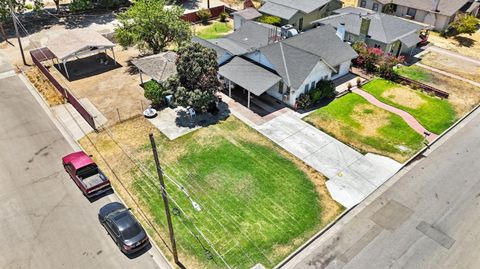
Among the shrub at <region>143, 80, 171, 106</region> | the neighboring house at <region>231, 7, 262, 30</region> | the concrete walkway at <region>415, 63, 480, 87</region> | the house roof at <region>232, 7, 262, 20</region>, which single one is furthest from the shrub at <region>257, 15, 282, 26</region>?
the shrub at <region>143, 80, 171, 106</region>

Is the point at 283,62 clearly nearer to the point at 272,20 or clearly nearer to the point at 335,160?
the point at 335,160

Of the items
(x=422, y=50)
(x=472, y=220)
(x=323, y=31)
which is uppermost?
(x=323, y=31)

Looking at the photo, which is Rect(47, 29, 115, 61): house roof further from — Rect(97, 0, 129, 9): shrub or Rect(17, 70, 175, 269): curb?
Rect(97, 0, 129, 9): shrub

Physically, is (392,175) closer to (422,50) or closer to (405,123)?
(405,123)

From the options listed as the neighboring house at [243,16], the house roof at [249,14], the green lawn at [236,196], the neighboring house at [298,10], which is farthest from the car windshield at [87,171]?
the neighboring house at [298,10]

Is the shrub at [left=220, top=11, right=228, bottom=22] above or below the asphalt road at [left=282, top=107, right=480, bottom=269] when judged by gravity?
above

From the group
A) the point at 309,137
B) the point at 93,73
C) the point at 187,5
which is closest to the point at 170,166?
the point at 309,137
